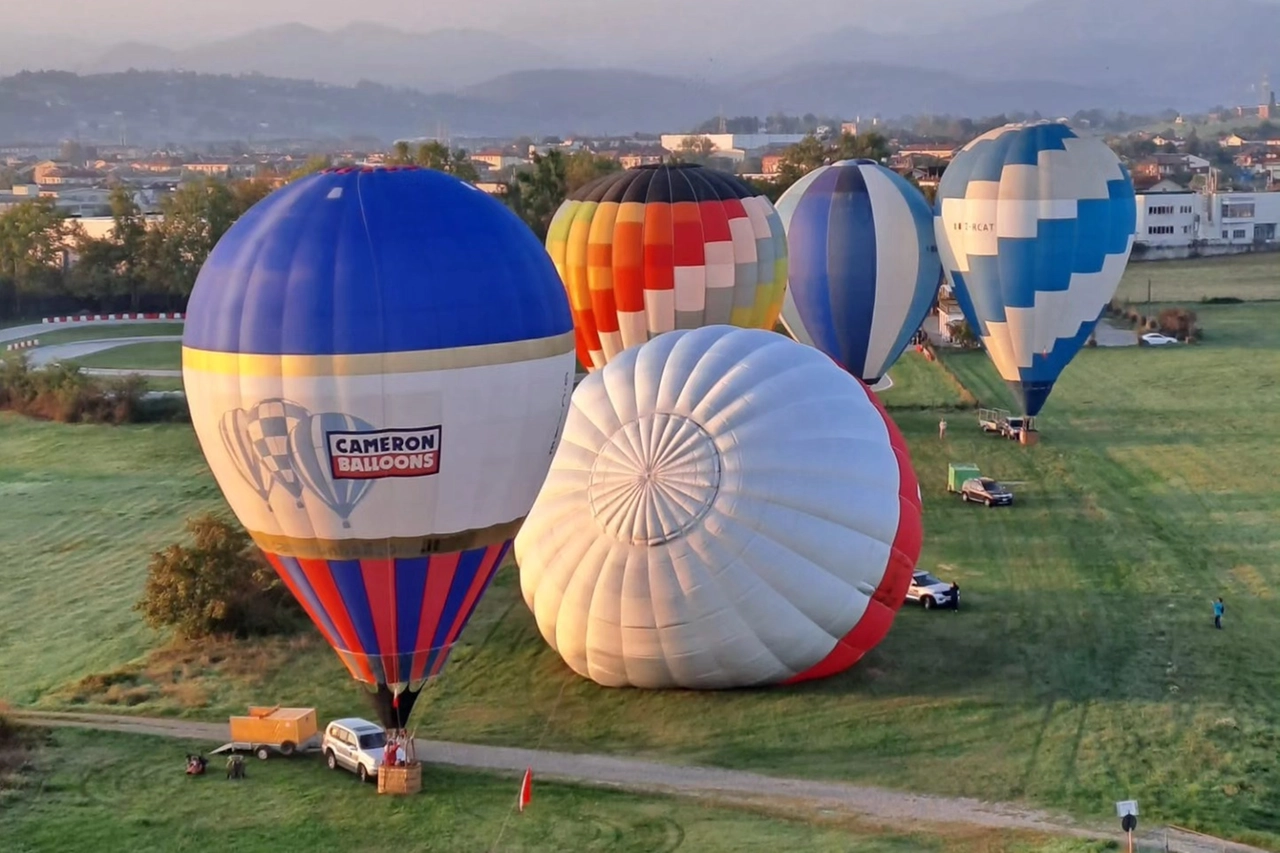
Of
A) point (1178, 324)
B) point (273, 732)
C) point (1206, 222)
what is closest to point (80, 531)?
point (273, 732)

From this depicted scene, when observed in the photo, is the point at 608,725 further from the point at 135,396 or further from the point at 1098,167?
the point at 135,396

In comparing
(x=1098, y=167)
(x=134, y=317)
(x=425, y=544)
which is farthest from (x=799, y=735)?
(x=134, y=317)

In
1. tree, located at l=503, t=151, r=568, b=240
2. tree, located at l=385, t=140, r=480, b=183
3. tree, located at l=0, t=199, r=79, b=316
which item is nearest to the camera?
tree, located at l=0, t=199, r=79, b=316

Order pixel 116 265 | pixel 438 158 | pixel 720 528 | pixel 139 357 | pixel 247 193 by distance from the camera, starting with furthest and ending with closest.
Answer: pixel 247 193 → pixel 438 158 → pixel 116 265 → pixel 139 357 → pixel 720 528

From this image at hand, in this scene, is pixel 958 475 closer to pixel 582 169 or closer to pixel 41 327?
pixel 41 327

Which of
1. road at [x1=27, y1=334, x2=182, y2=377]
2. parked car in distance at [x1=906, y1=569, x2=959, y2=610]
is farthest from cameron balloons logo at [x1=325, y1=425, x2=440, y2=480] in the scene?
road at [x1=27, y1=334, x2=182, y2=377]

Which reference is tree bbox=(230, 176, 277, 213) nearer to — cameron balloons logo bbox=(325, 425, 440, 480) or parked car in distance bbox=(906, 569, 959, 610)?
parked car in distance bbox=(906, 569, 959, 610)

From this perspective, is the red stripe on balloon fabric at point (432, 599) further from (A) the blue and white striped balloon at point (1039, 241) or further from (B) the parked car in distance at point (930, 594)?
(A) the blue and white striped balloon at point (1039, 241)
